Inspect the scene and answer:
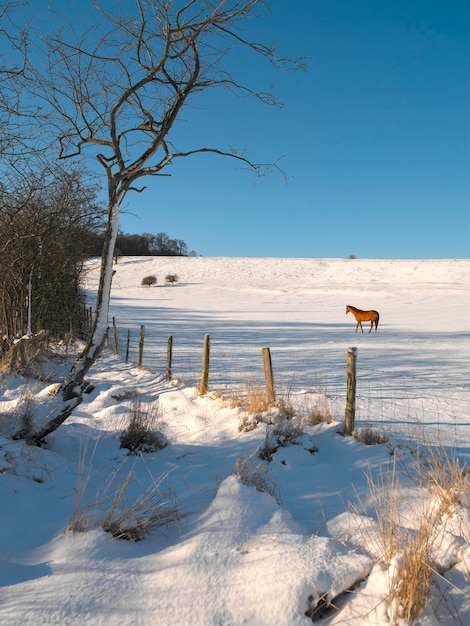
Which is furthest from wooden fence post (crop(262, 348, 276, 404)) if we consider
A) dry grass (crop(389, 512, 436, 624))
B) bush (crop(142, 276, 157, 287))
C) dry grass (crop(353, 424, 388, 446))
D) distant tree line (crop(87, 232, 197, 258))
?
distant tree line (crop(87, 232, 197, 258))

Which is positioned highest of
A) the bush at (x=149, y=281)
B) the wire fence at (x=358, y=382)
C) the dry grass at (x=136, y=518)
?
the bush at (x=149, y=281)

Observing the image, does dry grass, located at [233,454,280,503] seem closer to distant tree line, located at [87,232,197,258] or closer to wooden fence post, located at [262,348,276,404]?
wooden fence post, located at [262,348,276,404]

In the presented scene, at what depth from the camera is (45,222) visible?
8.34 metres

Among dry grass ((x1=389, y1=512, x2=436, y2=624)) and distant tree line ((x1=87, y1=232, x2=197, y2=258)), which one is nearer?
dry grass ((x1=389, y1=512, x2=436, y2=624))

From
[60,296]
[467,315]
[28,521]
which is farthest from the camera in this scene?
[467,315]

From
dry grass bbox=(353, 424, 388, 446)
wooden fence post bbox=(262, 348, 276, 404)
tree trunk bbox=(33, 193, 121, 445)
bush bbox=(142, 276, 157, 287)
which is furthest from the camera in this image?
bush bbox=(142, 276, 157, 287)

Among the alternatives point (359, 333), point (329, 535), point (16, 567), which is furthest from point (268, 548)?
point (359, 333)

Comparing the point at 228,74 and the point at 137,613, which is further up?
the point at 228,74

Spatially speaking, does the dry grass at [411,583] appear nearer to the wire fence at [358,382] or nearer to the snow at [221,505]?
the snow at [221,505]

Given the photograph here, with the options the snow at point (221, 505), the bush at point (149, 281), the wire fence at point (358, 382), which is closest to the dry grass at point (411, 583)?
the snow at point (221, 505)

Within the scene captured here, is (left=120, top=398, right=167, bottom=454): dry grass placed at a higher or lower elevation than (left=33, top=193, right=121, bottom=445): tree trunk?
lower

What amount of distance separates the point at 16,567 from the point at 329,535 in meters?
1.99

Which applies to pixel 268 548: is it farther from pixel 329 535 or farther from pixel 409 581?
pixel 409 581

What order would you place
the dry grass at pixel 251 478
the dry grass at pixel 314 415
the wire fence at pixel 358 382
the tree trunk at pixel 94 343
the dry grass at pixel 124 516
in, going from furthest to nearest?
the wire fence at pixel 358 382, the dry grass at pixel 314 415, the tree trunk at pixel 94 343, the dry grass at pixel 251 478, the dry grass at pixel 124 516
